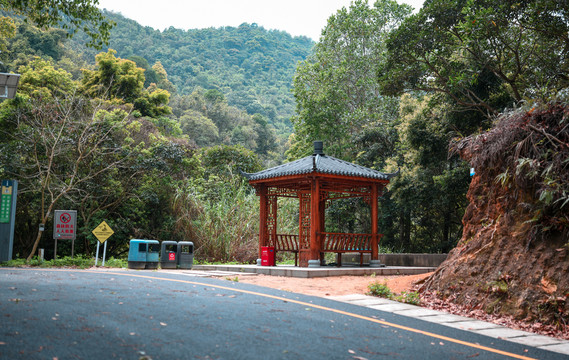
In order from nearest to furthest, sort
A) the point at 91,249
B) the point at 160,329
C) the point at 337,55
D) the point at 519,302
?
the point at 160,329
the point at 519,302
the point at 91,249
the point at 337,55

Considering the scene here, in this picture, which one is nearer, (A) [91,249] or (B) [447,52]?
(B) [447,52]

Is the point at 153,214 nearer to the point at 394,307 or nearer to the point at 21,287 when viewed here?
the point at 21,287

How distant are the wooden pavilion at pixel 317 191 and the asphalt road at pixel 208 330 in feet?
21.0

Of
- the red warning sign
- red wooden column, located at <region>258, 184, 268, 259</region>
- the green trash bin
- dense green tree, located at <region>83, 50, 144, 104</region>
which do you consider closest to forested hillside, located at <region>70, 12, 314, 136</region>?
dense green tree, located at <region>83, 50, 144, 104</region>

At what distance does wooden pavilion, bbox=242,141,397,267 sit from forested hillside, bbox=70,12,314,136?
1520 inches

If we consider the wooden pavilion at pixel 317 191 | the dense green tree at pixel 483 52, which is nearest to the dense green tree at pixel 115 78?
the wooden pavilion at pixel 317 191

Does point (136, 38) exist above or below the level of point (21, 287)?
above

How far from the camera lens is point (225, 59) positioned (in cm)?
7056

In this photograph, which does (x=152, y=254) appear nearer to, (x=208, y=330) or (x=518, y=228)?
(x=208, y=330)

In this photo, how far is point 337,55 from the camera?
98.4 ft

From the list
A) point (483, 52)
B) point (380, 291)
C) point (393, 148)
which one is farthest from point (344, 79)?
point (380, 291)

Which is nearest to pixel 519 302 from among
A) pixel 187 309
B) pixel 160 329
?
pixel 187 309

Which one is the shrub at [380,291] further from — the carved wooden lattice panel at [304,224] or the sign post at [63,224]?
the sign post at [63,224]

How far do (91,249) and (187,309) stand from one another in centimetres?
1557
